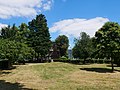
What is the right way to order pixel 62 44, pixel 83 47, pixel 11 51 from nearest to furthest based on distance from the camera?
1. pixel 11 51
2. pixel 83 47
3. pixel 62 44

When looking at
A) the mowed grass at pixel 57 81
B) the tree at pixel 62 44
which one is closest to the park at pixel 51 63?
the mowed grass at pixel 57 81

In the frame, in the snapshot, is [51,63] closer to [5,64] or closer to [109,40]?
[5,64]

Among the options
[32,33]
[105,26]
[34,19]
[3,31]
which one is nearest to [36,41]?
[32,33]

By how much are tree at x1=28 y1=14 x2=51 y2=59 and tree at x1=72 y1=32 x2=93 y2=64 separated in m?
8.58

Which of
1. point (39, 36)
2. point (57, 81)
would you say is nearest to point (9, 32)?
point (39, 36)

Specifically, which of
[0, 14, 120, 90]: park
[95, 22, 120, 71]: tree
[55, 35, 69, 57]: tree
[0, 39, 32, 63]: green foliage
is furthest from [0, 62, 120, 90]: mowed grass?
[55, 35, 69, 57]: tree

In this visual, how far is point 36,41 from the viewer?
254 ft

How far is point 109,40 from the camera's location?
149 feet

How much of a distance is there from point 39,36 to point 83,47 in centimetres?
1327

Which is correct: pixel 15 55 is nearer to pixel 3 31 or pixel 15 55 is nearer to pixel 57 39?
pixel 3 31

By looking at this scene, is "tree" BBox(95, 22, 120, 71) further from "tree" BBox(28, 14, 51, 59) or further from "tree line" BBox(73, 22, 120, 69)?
"tree" BBox(28, 14, 51, 59)

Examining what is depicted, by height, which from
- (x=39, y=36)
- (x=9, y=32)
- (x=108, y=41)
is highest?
(x=39, y=36)

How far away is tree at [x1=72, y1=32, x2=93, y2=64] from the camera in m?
75.2

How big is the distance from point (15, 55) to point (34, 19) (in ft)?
132
